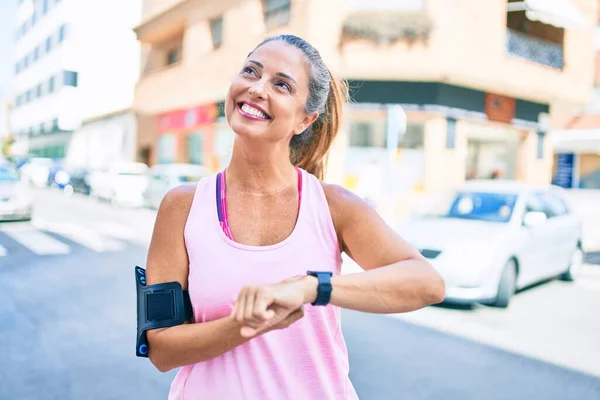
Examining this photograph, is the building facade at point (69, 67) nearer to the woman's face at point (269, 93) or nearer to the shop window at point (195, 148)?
the shop window at point (195, 148)

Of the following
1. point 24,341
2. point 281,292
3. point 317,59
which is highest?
point 317,59

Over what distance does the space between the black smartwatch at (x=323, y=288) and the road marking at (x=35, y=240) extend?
9.25 metres

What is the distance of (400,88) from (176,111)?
475 inches

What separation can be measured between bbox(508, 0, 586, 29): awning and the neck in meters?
16.6

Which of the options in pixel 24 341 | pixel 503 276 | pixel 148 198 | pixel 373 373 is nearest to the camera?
pixel 373 373

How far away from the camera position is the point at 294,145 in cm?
174

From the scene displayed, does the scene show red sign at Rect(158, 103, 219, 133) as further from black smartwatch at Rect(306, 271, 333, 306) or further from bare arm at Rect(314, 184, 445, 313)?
black smartwatch at Rect(306, 271, 333, 306)

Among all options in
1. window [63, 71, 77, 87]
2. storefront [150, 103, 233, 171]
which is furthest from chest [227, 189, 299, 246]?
window [63, 71, 77, 87]

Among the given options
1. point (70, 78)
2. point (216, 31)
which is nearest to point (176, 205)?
point (216, 31)

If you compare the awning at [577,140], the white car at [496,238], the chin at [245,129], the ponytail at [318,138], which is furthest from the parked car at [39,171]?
the chin at [245,129]

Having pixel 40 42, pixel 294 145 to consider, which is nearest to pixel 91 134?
pixel 40 42

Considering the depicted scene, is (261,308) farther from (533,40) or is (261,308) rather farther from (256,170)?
(533,40)

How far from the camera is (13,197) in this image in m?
13.4

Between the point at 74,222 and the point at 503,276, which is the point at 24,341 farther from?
the point at 74,222
